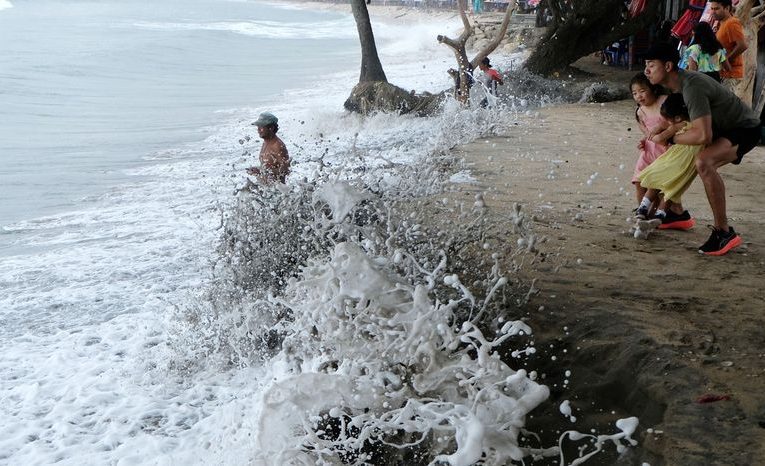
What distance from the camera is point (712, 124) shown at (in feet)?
16.9

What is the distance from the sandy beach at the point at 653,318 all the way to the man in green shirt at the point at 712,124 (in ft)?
0.93

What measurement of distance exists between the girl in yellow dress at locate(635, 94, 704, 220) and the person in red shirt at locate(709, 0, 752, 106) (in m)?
3.07

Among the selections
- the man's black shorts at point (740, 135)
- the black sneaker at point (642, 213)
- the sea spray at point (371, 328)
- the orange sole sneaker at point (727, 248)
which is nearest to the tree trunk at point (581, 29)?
the sea spray at point (371, 328)

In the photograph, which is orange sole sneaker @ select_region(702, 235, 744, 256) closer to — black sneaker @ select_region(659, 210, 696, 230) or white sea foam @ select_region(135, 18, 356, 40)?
black sneaker @ select_region(659, 210, 696, 230)

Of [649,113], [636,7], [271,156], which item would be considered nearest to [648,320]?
[649,113]

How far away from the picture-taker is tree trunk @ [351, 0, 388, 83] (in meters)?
16.5

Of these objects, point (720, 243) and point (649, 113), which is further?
point (649, 113)

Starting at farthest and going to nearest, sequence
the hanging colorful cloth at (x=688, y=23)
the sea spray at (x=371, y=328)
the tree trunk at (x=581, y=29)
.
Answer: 1. the tree trunk at (x=581, y=29)
2. the hanging colorful cloth at (x=688, y=23)
3. the sea spray at (x=371, y=328)

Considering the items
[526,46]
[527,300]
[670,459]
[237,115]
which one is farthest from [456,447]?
[526,46]

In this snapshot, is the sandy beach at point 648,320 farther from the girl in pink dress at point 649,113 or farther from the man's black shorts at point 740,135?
the man's black shorts at point 740,135

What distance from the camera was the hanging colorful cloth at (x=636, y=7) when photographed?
606 inches

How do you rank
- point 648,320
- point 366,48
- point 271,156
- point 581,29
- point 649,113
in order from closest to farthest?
point 648,320 < point 649,113 < point 271,156 < point 581,29 < point 366,48

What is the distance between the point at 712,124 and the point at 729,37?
135 inches

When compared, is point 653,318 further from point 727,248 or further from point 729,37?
point 729,37
